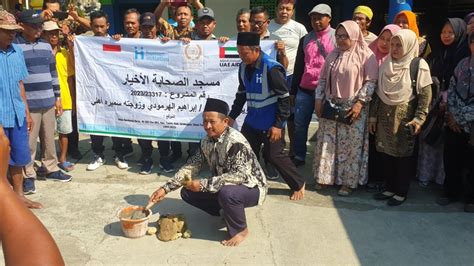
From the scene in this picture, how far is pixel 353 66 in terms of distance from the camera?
13.8ft

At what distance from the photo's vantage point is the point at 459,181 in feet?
14.3

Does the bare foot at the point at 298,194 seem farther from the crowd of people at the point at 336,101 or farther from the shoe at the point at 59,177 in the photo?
the shoe at the point at 59,177

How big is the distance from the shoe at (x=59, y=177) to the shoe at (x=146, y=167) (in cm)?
80

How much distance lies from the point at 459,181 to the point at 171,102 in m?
3.18

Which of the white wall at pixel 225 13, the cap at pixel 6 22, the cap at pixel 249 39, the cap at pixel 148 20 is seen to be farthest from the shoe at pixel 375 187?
the white wall at pixel 225 13

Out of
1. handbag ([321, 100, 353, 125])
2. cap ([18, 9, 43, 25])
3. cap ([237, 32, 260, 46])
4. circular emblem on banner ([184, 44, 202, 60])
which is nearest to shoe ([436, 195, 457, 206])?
handbag ([321, 100, 353, 125])

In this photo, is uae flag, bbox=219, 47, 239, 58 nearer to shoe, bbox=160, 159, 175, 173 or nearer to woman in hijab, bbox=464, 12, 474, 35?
shoe, bbox=160, 159, 175, 173

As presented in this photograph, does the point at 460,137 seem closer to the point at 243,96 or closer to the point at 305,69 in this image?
the point at 305,69

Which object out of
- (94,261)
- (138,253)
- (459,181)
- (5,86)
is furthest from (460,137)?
(5,86)

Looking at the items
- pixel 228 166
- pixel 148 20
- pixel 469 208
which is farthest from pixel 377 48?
pixel 148 20

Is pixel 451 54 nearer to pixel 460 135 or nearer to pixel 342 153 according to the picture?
pixel 460 135

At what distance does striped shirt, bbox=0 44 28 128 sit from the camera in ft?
13.0

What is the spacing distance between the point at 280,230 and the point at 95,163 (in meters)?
2.62

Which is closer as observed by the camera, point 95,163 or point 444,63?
point 444,63
